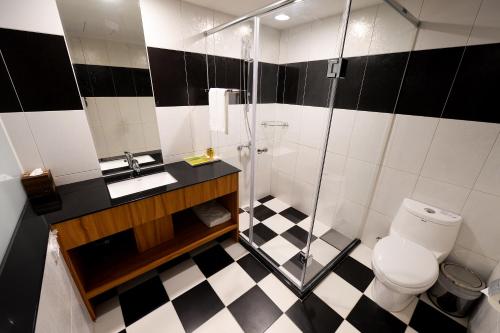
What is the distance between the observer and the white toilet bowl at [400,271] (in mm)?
1229

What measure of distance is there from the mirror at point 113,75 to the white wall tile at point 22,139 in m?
0.31

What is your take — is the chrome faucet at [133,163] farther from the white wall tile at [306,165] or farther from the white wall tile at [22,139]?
the white wall tile at [306,165]

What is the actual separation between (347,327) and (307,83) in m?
1.97

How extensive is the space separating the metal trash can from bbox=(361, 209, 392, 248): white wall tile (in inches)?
16.5

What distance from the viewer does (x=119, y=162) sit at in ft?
5.20

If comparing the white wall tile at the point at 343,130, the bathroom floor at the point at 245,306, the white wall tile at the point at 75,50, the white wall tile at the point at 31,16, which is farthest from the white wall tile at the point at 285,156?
the white wall tile at the point at 31,16

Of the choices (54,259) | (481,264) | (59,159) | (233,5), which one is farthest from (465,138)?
(59,159)

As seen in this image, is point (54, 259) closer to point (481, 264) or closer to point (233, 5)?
point (233, 5)

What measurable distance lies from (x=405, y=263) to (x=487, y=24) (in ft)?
4.86

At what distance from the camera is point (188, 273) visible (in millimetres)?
1648

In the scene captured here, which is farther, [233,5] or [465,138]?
[233,5]

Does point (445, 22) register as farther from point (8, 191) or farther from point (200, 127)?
point (8, 191)

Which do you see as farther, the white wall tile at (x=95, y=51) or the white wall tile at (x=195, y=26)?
the white wall tile at (x=195, y=26)

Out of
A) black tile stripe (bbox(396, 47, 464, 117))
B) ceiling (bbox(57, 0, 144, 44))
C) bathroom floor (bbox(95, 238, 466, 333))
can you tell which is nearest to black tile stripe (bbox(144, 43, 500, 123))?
black tile stripe (bbox(396, 47, 464, 117))
